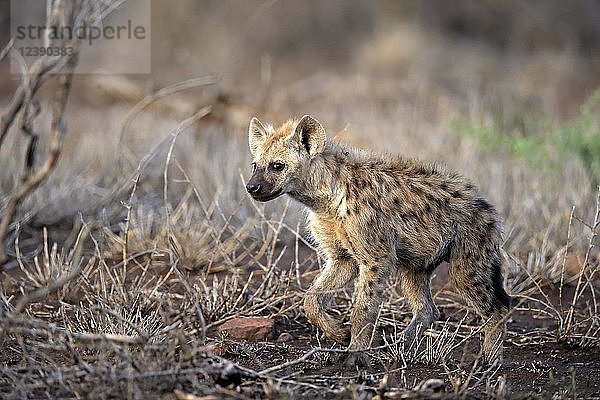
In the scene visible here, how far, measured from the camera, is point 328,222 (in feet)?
17.7

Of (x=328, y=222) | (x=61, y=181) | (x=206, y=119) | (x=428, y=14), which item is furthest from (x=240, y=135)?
(x=428, y=14)

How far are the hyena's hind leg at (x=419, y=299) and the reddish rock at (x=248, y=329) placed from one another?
2.61 ft

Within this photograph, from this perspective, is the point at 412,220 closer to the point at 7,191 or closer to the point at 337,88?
the point at 7,191

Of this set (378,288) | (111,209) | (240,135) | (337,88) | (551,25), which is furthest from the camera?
(551,25)

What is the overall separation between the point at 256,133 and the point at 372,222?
0.89m

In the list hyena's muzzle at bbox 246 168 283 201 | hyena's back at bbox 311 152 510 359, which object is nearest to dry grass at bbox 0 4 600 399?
hyena's back at bbox 311 152 510 359

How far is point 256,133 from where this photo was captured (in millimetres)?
5578

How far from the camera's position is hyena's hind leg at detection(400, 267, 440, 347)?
552 centimetres

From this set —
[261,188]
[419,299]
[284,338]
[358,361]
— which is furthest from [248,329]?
[419,299]

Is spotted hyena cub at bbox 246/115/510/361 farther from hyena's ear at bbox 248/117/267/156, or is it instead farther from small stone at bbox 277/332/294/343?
small stone at bbox 277/332/294/343

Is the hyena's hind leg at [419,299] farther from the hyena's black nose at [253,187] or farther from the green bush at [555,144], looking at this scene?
the green bush at [555,144]

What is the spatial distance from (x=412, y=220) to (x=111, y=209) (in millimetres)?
3229

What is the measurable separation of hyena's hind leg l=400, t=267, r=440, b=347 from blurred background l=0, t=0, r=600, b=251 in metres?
1.17

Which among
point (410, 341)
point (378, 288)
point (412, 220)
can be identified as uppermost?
point (412, 220)
